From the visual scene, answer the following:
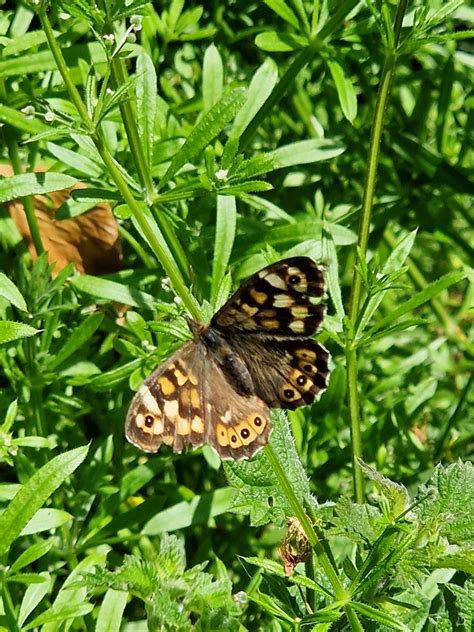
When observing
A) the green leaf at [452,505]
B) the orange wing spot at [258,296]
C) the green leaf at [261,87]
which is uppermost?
the green leaf at [261,87]

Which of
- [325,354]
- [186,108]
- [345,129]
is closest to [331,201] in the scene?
[345,129]

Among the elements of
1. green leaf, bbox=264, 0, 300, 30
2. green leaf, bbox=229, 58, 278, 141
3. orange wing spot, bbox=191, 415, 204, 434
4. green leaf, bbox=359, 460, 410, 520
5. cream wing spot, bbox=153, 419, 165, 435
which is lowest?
green leaf, bbox=359, 460, 410, 520

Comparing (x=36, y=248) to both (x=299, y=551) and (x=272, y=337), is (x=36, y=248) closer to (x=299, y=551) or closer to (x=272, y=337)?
(x=272, y=337)

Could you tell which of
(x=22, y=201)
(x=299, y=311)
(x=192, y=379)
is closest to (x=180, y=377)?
(x=192, y=379)

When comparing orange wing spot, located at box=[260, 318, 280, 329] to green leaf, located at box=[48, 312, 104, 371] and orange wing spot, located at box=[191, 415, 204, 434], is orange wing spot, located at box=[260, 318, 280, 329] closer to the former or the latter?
orange wing spot, located at box=[191, 415, 204, 434]

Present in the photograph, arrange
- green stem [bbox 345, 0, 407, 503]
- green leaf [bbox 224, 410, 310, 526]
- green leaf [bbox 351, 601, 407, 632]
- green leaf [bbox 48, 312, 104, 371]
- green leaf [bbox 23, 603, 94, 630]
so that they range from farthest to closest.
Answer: green leaf [bbox 48, 312, 104, 371], green stem [bbox 345, 0, 407, 503], green leaf [bbox 224, 410, 310, 526], green leaf [bbox 23, 603, 94, 630], green leaf [bbox 351, 601, 407, 632]

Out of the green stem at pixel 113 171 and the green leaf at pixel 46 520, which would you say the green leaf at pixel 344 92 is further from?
the green leaf at pixel 46 520

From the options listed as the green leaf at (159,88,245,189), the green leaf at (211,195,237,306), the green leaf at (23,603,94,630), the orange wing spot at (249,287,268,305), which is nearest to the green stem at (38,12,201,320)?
the orange wing spot at (249,287,268,305)

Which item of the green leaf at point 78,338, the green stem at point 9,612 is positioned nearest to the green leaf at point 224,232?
the green leaf at point 78,338
